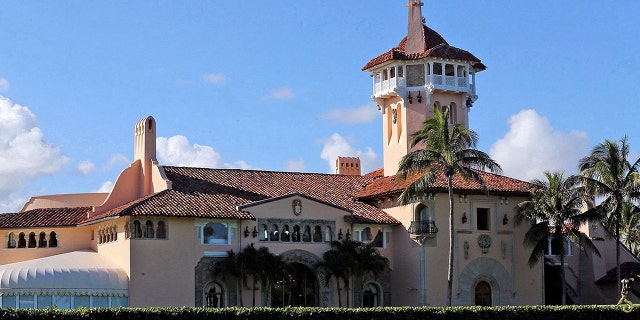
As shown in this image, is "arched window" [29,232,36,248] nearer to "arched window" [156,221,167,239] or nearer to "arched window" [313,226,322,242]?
"arched window" [156,221,167,239]

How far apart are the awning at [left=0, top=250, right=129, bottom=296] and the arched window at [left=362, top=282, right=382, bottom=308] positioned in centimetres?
1415

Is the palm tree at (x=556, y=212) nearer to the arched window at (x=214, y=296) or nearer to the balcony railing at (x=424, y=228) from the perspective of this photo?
the balcony railing at (x=424, y=228)

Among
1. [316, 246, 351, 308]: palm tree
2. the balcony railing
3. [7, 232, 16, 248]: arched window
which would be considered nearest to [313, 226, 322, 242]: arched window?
[316, 246, 351, 308]: palm tree

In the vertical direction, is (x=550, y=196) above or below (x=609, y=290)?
above

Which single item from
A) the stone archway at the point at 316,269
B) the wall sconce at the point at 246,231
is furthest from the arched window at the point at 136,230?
the stone archway at the point at 316,269

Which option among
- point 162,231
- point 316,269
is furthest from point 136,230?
point 316,269

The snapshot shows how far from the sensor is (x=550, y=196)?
57.9 metres

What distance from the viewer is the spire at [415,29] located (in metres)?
64.8

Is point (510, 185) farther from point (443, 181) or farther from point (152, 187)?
point (152, 187)

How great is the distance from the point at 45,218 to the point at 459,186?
23535mm

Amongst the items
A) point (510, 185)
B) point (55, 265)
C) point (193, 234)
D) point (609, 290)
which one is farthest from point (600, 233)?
point (55, 265)

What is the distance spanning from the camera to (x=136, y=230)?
52.3 metres

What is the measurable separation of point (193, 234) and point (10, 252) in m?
11.8

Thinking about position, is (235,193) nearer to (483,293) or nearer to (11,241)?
(11,241)
